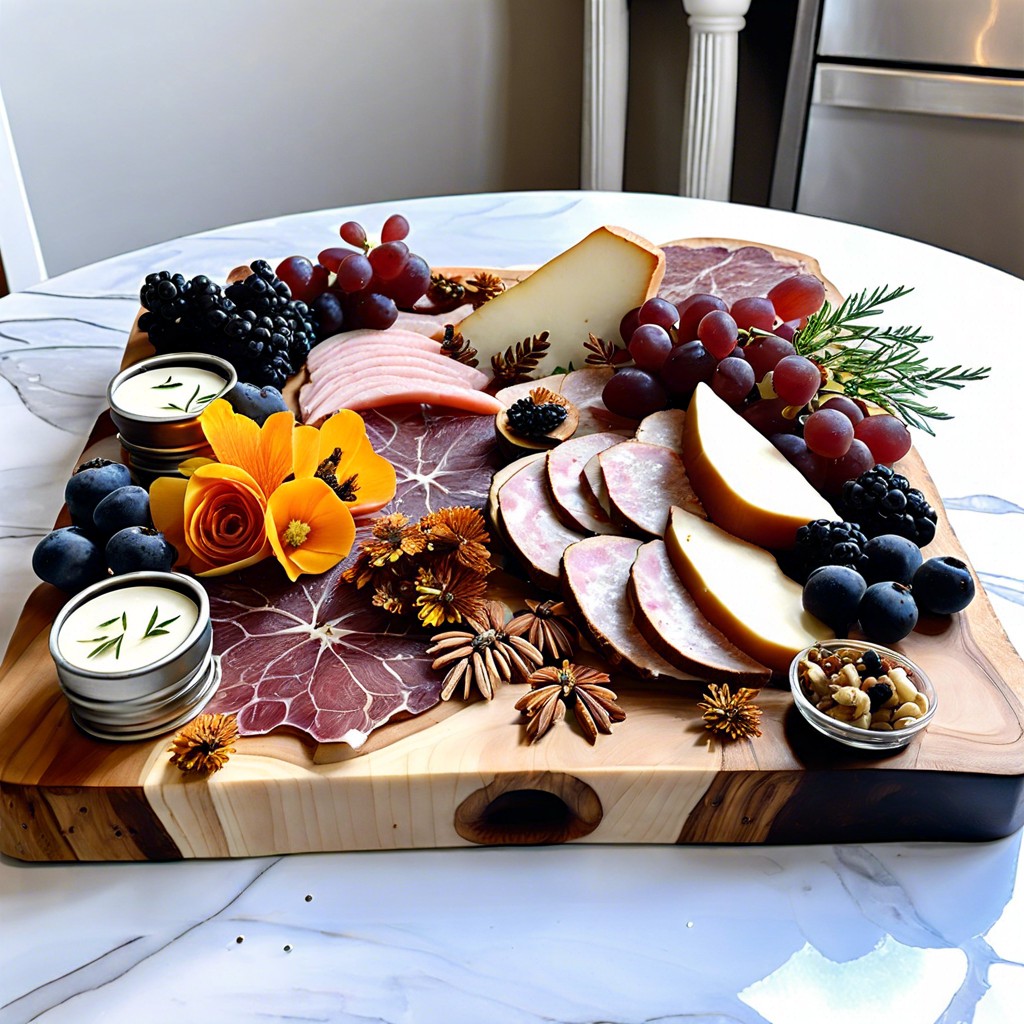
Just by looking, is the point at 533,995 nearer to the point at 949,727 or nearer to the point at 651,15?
the point at 949,727

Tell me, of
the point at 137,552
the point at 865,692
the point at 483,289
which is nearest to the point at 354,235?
the point at 483,289

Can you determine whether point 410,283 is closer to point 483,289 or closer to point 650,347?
point 483,289

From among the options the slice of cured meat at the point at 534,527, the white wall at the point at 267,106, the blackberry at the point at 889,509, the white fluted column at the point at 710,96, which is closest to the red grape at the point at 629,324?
the slice of cured meat at the point at 534,527

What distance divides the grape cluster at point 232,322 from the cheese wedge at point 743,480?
618 millimetres

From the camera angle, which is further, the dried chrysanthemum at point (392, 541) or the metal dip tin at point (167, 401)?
the metal dip tin at point (167, 401)

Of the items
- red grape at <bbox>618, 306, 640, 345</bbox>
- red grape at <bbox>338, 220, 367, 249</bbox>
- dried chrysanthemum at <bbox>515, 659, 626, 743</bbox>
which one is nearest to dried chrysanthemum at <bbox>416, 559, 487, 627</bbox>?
dried chrysanthemum at <bbox>515, 659, 626, 743</bbox>

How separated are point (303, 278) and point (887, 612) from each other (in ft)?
3.49

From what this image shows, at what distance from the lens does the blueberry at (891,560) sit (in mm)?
1098

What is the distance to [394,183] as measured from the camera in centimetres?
321

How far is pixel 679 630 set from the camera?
1038 mm

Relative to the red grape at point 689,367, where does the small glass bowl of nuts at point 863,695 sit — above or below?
below

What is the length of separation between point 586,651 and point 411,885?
290mm

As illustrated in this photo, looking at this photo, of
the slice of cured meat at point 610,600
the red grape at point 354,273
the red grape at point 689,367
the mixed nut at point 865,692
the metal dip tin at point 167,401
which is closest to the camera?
the mixed nut at point 865,692

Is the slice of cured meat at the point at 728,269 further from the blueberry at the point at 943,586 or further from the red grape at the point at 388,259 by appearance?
the blueberry at the point at 943,586
